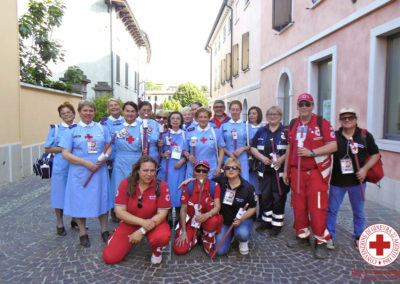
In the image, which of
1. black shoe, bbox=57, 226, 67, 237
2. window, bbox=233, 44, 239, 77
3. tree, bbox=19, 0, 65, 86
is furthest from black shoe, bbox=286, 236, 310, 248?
window, bbox=233, 44, 239, 77

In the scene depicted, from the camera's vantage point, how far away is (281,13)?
1034 cm

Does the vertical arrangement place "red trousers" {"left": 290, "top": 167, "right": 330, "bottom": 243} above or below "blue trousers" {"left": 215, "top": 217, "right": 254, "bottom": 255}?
above

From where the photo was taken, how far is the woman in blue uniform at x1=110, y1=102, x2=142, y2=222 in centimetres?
434

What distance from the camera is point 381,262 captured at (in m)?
3.38

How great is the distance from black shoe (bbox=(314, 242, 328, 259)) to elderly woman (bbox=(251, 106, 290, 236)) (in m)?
0.72

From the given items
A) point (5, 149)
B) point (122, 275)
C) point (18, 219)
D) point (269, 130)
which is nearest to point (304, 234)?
point (269, 130)

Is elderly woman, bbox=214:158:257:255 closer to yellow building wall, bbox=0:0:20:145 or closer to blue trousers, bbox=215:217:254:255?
blue trousers, bbox=215:217:254:255

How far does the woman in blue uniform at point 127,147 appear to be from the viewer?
4344 mm

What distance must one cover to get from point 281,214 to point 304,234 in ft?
1.62

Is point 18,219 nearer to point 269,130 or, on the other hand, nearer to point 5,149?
point 5,149

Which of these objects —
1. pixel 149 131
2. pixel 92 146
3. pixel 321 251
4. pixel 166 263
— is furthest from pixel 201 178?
pixel 321 251

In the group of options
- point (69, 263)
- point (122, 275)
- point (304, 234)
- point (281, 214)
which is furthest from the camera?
point (281, 214)

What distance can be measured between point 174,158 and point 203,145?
1.56 ft

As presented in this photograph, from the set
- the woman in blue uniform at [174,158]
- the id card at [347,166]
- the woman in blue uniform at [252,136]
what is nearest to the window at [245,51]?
the woman in blue uniform at [252,136]
